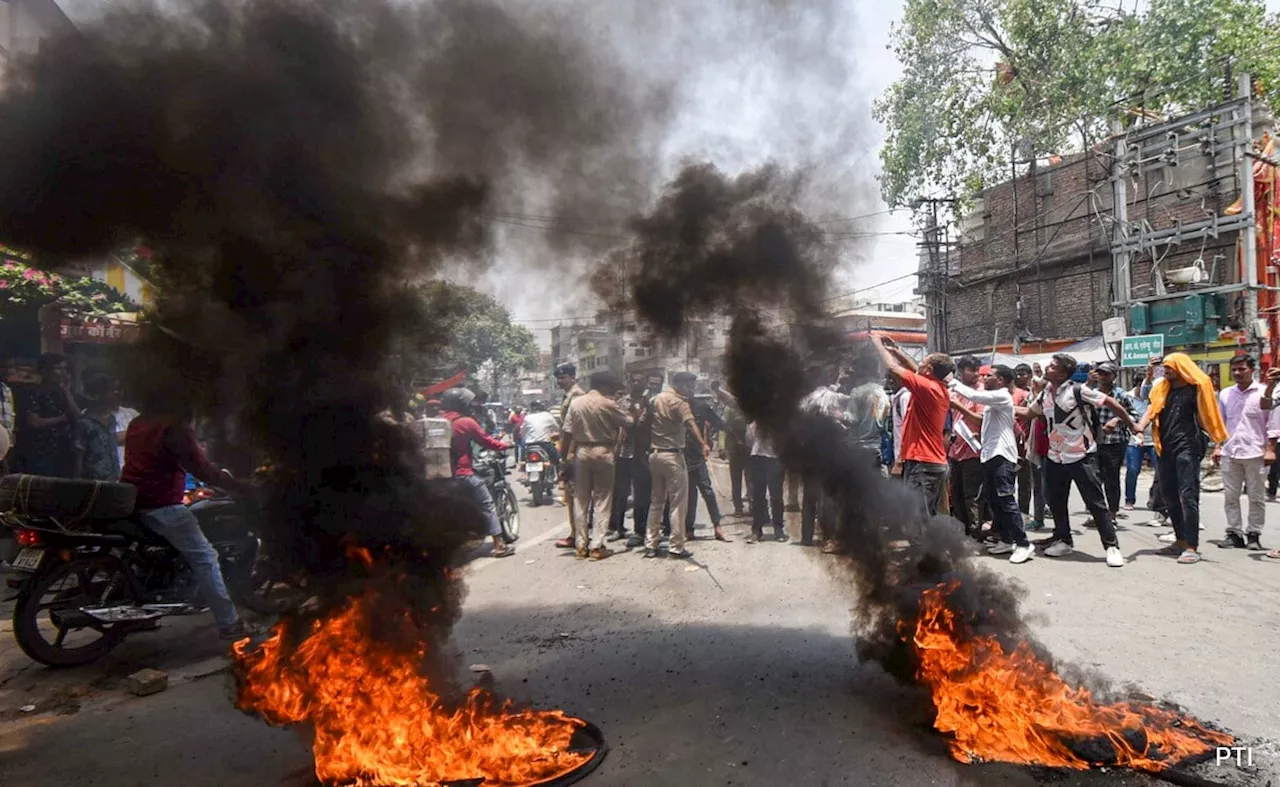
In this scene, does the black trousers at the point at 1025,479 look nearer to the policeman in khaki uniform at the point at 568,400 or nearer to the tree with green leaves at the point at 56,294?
the policeman in khaki uniform at the point at 568,400

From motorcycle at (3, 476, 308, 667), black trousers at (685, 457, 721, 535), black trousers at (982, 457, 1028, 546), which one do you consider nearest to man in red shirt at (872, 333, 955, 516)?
black trousers at (982, 457, 1028, 546)

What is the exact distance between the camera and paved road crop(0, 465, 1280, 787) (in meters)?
3.22

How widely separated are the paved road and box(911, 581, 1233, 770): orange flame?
11cm

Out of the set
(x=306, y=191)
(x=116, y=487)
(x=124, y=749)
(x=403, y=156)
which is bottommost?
(x=124, y=749)

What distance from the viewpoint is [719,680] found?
412 centimetres

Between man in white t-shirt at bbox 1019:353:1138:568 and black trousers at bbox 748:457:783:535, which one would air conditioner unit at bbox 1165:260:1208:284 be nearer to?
man in white t-shirt at bbox 1019:353:1138:568

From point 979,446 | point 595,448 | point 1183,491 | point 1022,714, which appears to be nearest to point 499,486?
point 595,448

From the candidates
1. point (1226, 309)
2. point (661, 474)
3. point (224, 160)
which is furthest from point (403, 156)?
point (1226, 309)

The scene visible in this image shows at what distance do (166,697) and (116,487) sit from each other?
1302 mm

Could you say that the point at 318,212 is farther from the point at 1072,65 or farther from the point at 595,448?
the point at 1072,65

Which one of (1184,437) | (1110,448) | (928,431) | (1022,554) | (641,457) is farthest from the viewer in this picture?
(641,457)

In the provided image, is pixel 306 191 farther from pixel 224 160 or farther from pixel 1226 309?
pixel 1226 309

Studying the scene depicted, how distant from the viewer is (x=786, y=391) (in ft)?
15.3

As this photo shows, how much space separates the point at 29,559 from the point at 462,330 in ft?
10.0
